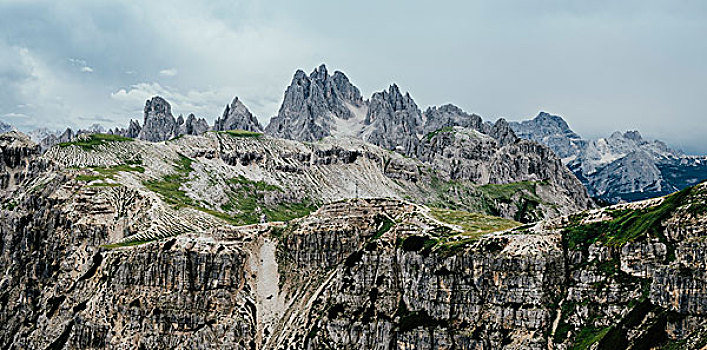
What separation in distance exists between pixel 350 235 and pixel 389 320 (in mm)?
32666

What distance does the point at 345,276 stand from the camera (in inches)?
5290

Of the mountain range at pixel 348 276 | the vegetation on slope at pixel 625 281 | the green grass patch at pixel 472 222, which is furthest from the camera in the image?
the green grass patch at pixel 472 222

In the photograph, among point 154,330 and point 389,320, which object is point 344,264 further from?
point 154,330

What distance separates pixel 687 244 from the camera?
86188mm

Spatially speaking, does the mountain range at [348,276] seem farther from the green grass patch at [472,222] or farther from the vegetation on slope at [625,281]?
the green grass patch at [472,222]

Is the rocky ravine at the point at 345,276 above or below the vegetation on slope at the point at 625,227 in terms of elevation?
below

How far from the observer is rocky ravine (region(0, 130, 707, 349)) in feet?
301

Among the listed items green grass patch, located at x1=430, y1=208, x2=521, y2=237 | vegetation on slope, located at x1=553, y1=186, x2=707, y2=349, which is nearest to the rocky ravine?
vegetation on slope, located at x1=553, y1=186, x2=707, y2=349

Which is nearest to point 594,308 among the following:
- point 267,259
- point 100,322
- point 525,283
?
point 525,283

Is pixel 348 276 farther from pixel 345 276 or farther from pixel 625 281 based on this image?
pixel 625 281

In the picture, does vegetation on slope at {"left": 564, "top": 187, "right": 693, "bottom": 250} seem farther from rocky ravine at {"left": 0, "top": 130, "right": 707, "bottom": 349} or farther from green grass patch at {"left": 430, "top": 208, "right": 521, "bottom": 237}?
green grass patch at {"left": 430, "top": 208, "right": 521, "bottom": 237}

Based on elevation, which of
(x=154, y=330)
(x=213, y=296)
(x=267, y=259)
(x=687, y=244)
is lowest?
(x=154, y=330)

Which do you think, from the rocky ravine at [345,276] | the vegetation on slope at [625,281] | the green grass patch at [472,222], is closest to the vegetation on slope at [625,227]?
the vegetation on slope at [625,281]

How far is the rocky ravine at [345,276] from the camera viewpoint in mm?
91875
